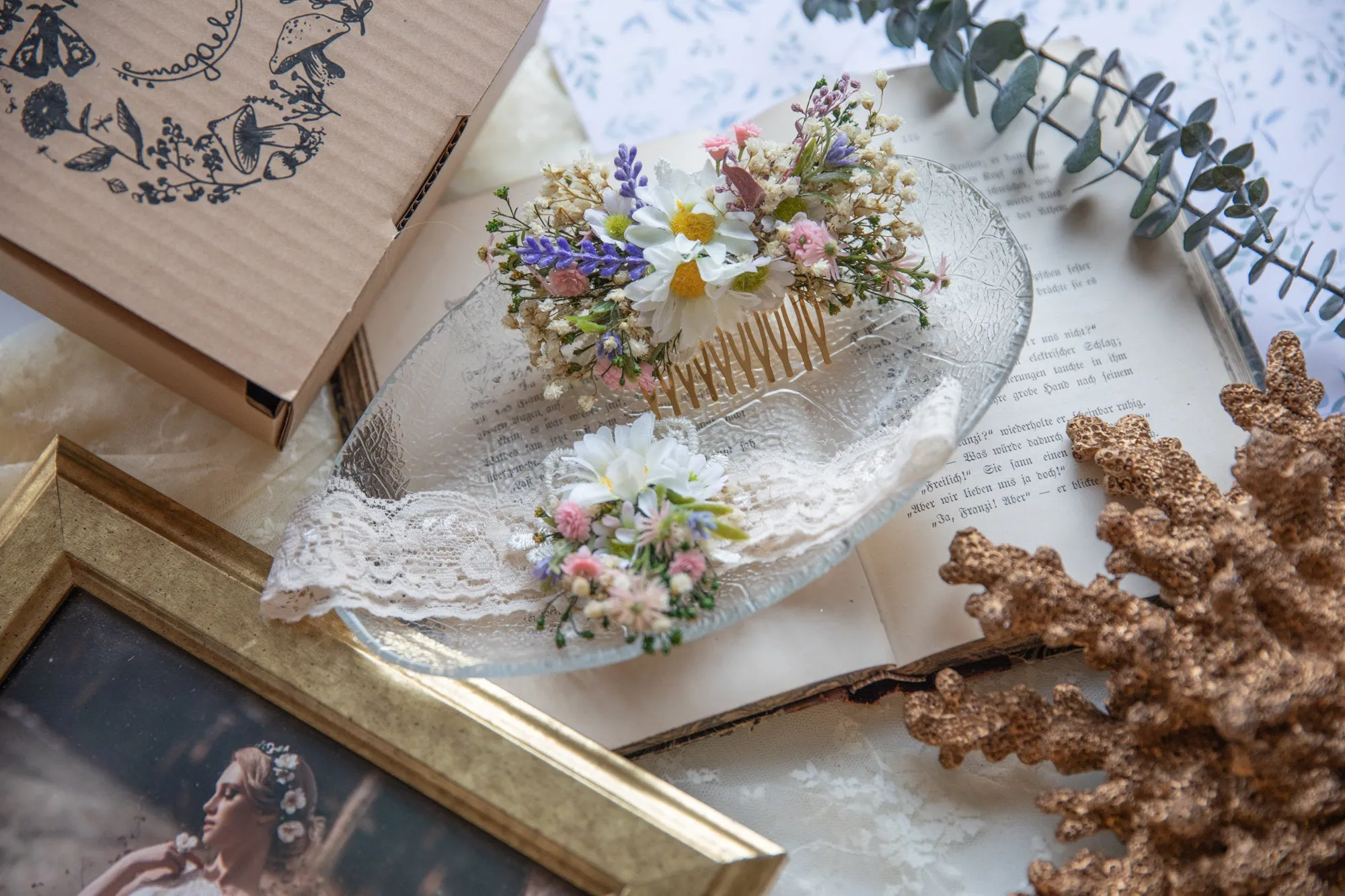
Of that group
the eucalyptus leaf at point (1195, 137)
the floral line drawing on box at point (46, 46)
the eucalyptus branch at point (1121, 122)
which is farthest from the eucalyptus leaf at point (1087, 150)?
the floral line drawing on box at point (46, 46)

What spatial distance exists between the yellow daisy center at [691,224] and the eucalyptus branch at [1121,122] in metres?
0.53

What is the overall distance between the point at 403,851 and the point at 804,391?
764mm

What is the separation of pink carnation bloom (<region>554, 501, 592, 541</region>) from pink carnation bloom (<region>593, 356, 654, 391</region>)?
179 mm

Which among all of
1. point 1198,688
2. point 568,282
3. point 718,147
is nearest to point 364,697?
point 568,282

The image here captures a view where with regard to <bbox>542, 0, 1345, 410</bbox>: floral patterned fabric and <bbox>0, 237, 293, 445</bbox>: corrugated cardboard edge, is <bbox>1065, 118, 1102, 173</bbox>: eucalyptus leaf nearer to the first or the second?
<bbox>542, 0, 1345, 410</bbox>: floral patterned fabric

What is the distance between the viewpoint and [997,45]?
4.58 feet

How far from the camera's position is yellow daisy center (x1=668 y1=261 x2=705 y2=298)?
44.4 inches

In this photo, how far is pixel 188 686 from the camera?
3.84 feet

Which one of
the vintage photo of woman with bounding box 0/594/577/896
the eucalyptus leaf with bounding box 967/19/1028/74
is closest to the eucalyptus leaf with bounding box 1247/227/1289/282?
Answer: the eucalyptus leaf with bounding box 967/19/1028/74

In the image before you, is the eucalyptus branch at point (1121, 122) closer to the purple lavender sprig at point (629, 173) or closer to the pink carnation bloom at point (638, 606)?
the purple lavender sprig at point (629, 173)

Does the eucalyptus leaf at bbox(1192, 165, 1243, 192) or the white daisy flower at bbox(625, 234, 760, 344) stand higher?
the eucalyptus leaf at bbox(1192, 165, 1243, 192)

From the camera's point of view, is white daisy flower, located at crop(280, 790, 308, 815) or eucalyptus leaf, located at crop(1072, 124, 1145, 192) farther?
eucalyptus leaf, located at crop(1072, 124, 1145, 192)

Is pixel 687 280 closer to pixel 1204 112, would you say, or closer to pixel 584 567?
pixel 584 567

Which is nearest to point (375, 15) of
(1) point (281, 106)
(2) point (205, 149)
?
(1) point (281, 106)
